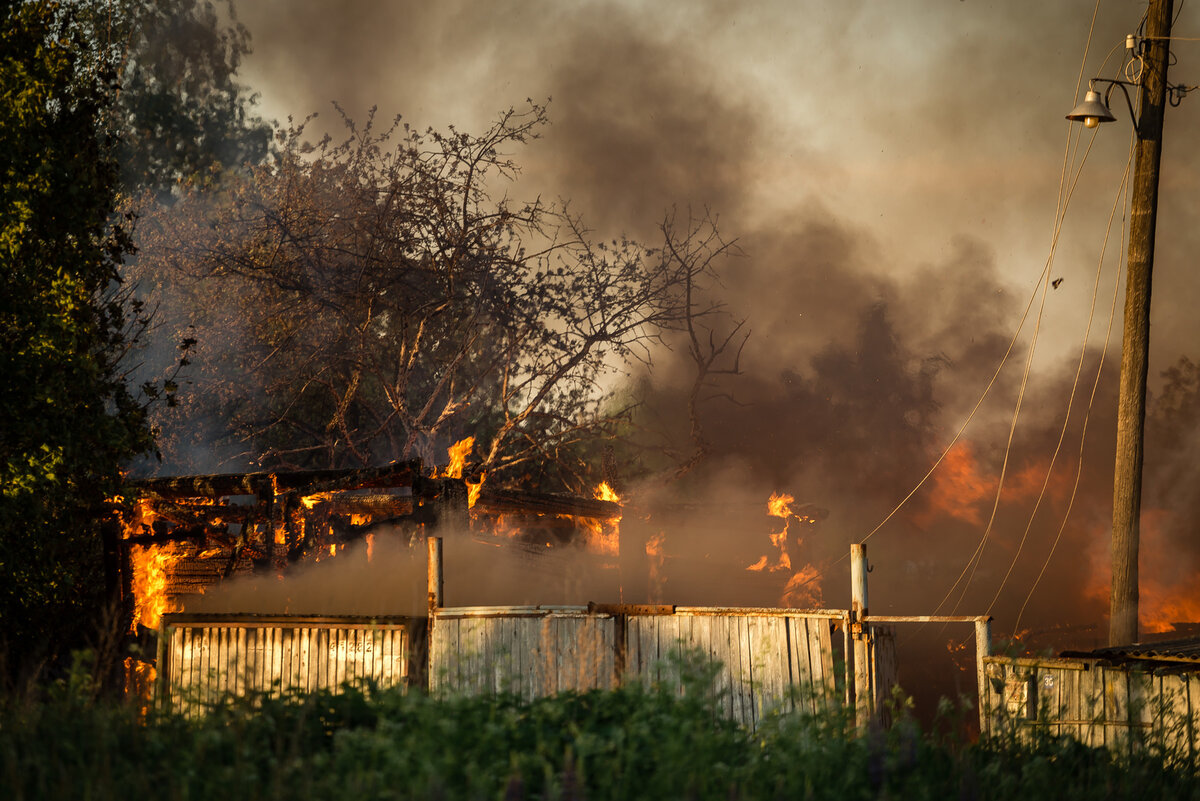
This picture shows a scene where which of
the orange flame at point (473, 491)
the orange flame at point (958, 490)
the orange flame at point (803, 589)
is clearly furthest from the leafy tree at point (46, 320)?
the orange flame at point (958, 490)

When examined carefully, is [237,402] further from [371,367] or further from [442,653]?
[442,653]

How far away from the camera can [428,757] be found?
21.2 feet

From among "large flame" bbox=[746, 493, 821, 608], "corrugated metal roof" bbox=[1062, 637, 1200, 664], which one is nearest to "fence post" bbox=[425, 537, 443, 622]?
"corrugated metal roof" bbox=[1062, 637, 1200, 664]

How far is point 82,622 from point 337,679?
6.00 metres

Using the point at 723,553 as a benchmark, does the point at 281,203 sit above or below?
above

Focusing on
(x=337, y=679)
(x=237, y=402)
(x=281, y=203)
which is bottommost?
(x=337, y=679)

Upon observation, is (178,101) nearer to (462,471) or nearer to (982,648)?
(462,471)

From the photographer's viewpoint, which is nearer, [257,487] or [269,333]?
[257,487]

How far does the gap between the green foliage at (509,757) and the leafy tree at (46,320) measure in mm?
6025

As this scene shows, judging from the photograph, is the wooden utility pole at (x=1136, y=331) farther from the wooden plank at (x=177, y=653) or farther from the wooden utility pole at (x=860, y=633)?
the wooden plank at (x=177, y=653)

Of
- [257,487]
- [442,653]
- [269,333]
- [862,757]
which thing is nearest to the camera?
[862,757]

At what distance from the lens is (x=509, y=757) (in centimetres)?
706

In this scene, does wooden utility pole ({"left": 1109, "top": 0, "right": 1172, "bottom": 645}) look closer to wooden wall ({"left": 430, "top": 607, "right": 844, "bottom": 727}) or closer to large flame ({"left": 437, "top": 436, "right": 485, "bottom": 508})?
wooden wall ({"left": 430, "top": 607, "right": 844, "bottom": 727})

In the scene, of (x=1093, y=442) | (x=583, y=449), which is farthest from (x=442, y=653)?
(x=1093, y=442)
